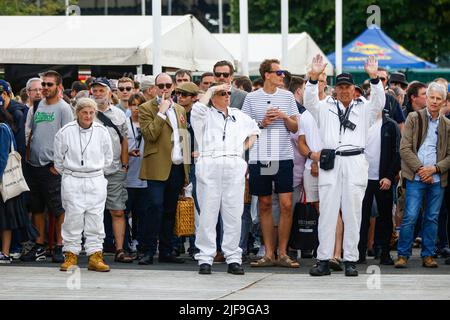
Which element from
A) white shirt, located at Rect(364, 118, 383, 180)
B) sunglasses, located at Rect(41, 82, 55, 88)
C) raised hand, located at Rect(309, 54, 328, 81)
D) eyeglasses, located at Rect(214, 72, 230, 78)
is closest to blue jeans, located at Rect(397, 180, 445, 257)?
white shirt, located at Rect(364, 118, 383, 180)

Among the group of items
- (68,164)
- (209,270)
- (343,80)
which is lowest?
(209,270)

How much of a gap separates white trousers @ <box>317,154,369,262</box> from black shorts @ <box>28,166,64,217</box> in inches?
133

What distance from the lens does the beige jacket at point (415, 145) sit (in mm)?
14086

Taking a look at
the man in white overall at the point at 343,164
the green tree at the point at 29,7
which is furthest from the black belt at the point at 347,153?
the green tree at the point at 29,7

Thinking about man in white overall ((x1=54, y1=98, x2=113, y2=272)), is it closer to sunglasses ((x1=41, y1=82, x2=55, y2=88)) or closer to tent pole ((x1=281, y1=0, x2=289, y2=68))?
sunglasses ((x1=41, y1=82, x2=55, y2=88))

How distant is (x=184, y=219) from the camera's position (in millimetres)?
14531

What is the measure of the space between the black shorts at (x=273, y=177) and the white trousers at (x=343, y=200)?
0.72 m

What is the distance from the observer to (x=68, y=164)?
13750 millimetres

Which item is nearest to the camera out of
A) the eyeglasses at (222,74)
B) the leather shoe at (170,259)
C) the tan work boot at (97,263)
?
the tan work boot at (97,263)

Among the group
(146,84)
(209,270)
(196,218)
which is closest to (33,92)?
(146,84)

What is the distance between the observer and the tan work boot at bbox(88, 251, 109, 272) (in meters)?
13.7

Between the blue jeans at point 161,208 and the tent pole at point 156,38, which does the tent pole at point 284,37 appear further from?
the blue jeans at point 161,208
